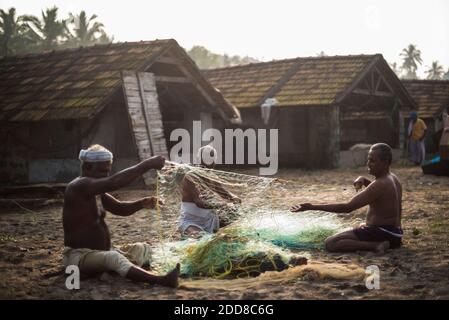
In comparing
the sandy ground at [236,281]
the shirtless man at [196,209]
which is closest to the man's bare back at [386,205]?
the sandy ground at [236,281]

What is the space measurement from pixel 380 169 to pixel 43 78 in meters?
11.7

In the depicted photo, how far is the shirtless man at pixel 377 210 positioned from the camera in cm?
564

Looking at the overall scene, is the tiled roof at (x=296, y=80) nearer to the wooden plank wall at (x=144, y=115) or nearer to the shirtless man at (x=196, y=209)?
the wooden plank wall at (x=144, y=115)

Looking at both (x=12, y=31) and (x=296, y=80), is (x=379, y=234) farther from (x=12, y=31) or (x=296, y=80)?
(x=12, y=31)

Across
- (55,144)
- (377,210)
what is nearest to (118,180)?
(377,210)

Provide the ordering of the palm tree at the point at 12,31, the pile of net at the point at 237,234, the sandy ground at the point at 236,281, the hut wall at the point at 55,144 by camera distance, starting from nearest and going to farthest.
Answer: the sandy ground at the point at 236,281, the pile of net at the point at 237,234, the hut wall at the point at 55,144, the palm tree at the point at 12,31

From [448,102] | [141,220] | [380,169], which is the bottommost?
[141,220]

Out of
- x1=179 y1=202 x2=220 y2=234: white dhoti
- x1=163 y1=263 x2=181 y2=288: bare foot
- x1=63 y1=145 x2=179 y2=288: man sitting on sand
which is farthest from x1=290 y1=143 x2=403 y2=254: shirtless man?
x1=63 y1=145 x2=179 y2=288: man sitting on sand

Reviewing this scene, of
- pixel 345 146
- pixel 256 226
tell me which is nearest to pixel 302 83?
pixel 345 146

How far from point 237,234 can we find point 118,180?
158 cm

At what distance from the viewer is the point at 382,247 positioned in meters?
5.64

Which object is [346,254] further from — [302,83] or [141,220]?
[302,83]

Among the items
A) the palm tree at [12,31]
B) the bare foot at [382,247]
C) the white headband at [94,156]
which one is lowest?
the bare foot at [382,247]
